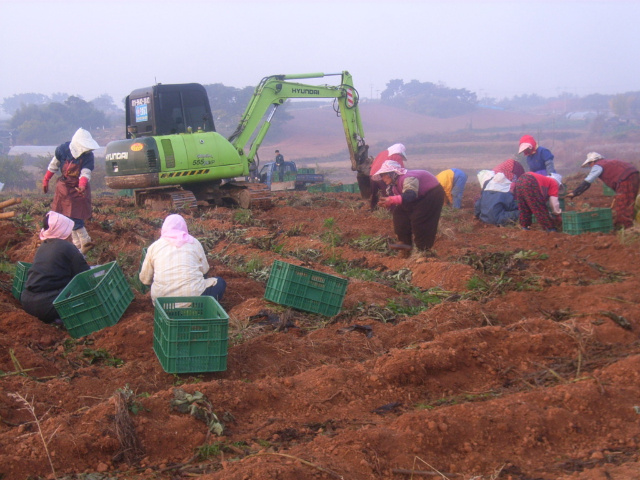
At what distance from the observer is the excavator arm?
14930mm

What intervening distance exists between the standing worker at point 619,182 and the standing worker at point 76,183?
291 inches

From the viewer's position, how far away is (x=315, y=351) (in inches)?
200

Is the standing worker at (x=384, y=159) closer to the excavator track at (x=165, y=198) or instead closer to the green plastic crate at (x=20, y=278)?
the excavator track at (x=165, y=198)

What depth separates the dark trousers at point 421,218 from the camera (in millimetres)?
7984

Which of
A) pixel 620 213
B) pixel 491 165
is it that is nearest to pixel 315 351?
pixel 620 213

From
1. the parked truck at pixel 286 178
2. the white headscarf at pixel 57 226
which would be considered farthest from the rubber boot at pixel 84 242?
the parked truck at pixel 286 178

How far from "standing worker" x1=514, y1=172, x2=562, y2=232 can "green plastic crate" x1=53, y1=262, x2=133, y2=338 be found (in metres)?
6.57

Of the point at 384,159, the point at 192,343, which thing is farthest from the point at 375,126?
the point at 192,343

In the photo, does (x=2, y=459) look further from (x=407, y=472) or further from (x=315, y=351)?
(x=315, y=351)

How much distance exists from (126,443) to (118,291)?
2552 millimetres

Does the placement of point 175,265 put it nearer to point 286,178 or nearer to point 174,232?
point 174,232

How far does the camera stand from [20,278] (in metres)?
6.20

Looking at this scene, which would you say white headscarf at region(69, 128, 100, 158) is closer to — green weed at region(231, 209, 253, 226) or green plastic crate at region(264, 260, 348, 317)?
green plastic crate at region(264, 260, 348, 317)

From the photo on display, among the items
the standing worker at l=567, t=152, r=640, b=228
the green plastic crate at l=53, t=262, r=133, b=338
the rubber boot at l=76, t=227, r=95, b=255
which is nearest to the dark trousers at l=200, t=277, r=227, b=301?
the green plastic crate at l=53, t=262, r=133, b=338
